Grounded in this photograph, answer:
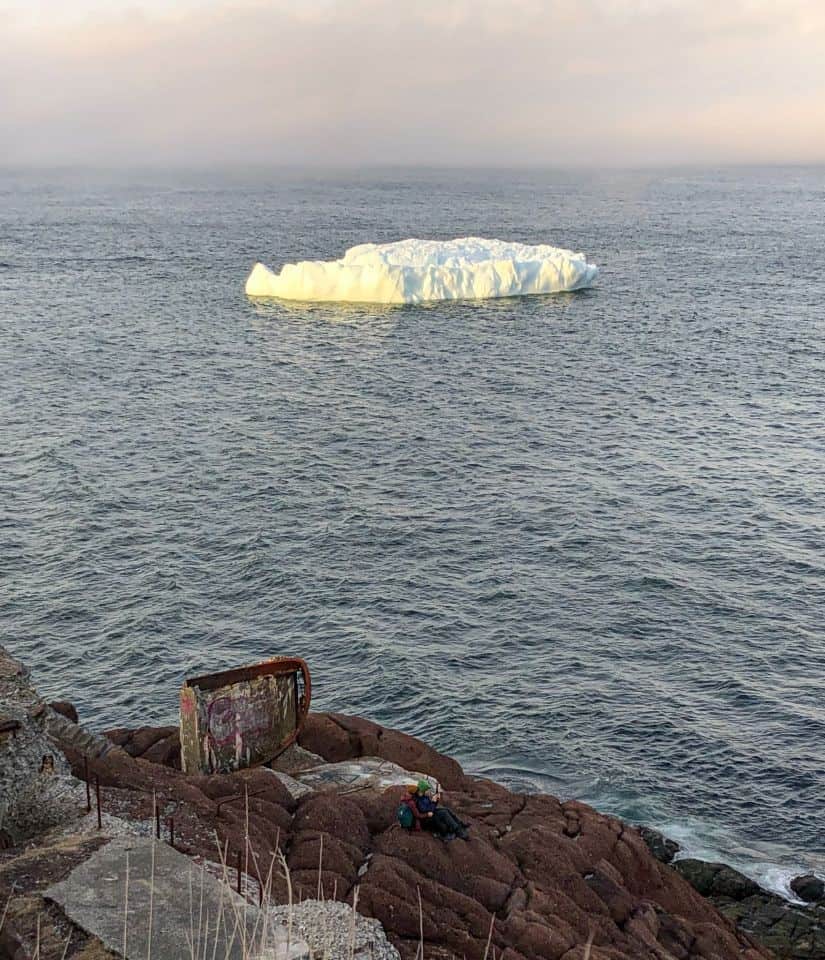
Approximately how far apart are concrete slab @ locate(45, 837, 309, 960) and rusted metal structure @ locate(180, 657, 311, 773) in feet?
28.5

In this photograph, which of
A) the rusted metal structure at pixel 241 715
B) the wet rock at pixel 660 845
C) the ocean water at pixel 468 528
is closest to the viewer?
the rusted metal structure at pixel 241 715

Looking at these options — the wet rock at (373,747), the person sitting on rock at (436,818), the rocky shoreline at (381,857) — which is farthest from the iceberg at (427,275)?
the person sitting on rock at (436,818)

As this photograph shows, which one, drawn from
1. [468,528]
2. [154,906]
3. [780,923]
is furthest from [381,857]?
[468,528]

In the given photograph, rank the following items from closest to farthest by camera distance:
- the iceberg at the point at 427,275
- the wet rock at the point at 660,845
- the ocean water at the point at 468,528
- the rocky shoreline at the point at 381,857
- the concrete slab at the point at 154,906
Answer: the concrete slab at the point at 154,906, the rocky shoreline at the point at 381,857, the wet rock at the point at 660,845, the ocean water at the point at 468,528, the iceberg at the point at 427,275

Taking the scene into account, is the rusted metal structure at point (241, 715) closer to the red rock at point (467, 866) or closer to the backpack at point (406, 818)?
the red rock at point (467, 866)

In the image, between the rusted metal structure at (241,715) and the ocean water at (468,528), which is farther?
the ocean water at (468,528)

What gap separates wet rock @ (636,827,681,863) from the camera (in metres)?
28.6

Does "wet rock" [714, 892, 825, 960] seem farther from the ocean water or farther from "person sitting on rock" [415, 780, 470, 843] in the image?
"person sitting on rock" [415, 780, 470, 843]

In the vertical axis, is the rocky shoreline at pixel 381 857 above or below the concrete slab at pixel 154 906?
below

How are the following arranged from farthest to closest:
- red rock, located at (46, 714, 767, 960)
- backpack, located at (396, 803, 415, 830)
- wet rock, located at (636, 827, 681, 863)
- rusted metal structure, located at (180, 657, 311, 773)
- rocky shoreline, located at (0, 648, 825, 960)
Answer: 1. wet rock, located at (636, 827, 681, 863)
2. rusted metal structure, located at (180, 657, 311, 773)
3. backpack, located at (396, 803, 415, 830)
4. red rock, located at (46, 714, 767, 960)
5. rocky shoreline, located at (0, 648, 825, 960)

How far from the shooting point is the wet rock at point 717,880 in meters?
27.1

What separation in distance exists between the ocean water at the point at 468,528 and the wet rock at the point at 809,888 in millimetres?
1151

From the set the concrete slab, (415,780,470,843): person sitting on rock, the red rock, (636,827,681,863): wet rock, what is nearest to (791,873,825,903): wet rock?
(636,827,681,863): wet rock

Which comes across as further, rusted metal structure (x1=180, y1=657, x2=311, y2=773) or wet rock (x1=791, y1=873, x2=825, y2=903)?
wet rock (x1=791, y1=873, x2=825, y2=903)
